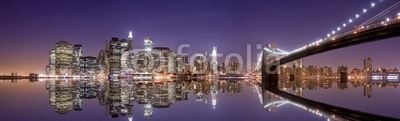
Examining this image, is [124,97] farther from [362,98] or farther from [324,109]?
[362,98]

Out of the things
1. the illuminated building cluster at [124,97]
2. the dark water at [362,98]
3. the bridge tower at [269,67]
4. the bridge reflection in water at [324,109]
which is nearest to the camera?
the bridge reflection in water at [324,109]

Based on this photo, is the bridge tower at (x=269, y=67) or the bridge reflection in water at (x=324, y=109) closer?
the bridge reflection in water at (x=324, y=109)

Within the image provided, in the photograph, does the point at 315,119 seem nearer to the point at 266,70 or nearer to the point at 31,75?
the point at 266,70

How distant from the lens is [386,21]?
105 feet

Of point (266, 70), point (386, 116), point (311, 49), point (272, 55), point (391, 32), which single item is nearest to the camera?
point (386, 116)

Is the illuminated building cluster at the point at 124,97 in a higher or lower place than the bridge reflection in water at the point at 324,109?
higher

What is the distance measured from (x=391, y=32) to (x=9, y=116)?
28.4m

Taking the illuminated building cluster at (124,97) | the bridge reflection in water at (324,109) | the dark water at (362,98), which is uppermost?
the illuminated building cluster at (124,97)

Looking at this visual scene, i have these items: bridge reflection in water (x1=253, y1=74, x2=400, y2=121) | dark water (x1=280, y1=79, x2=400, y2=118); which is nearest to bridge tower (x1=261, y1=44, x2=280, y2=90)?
dark water (x1=280, y1=79, x2=400, y2=118)

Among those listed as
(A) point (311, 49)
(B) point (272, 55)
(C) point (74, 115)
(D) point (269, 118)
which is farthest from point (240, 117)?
(B) point (272, 55)

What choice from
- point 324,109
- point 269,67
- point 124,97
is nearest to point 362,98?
point 324,109

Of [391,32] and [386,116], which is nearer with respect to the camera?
[386,116]

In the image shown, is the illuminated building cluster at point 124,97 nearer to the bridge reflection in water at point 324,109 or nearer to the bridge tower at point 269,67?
the bridge reflection in water at point 324,109

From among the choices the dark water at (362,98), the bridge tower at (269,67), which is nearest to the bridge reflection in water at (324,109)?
the dark water at (362,98)
